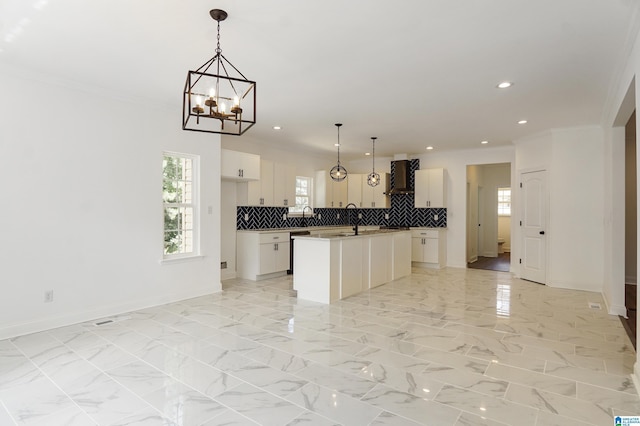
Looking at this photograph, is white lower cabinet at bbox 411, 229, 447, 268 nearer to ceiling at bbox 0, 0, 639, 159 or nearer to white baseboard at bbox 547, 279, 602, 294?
white baseboard at bbox 547, 279, 602, 294

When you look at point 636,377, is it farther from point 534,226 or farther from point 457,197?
point 457,197

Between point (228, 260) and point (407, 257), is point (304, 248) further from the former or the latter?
point (407, 257)

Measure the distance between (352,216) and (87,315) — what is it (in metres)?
6.85

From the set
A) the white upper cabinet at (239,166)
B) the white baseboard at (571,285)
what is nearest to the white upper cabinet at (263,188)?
the white upper cabinet at (239,166)

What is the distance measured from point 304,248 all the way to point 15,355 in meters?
3.26

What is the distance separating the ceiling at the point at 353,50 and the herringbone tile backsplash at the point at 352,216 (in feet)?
8.50

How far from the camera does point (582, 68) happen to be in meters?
3.53

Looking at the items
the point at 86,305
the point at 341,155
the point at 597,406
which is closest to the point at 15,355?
the point at 86,305

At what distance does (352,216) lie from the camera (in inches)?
388

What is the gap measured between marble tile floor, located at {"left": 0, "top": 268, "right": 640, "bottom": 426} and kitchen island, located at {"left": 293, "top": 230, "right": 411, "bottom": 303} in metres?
0.36

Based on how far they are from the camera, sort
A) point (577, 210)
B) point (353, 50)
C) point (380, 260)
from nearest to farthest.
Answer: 1. point (353, 50)
2. point (577, 210)
3. point (380, 260)

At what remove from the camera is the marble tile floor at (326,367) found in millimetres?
2242

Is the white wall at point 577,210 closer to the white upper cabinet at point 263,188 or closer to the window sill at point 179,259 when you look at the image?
the white upper cabinet at point 263,188

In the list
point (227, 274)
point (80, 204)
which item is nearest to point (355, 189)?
point (227, 274)
